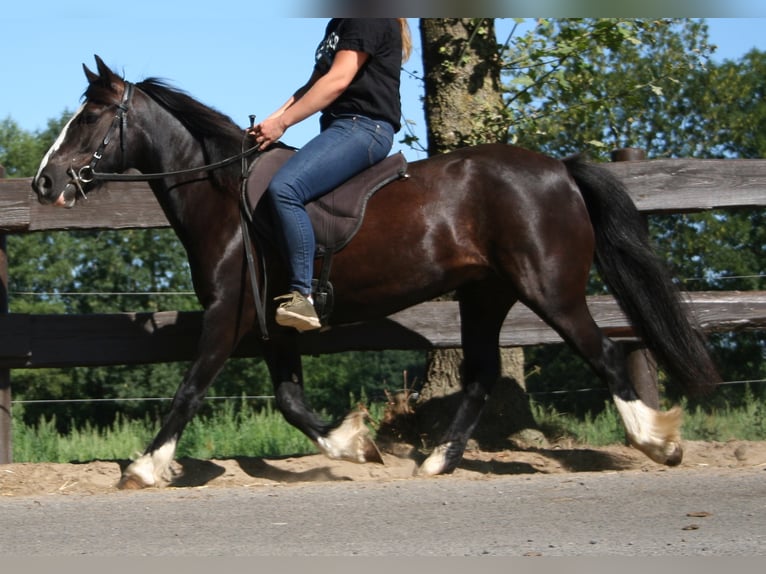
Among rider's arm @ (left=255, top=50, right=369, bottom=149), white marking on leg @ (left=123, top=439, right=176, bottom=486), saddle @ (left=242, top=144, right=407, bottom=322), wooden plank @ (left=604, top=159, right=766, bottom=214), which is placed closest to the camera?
white marking on leg @ (left=123, top=439, right=176, bottom=486)

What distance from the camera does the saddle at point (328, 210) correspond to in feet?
20.7

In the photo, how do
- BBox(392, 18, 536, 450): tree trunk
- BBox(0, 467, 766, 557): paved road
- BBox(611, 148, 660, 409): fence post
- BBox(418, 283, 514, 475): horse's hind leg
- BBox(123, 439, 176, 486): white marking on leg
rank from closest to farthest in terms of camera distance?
BBox(0, 467, 766, 557): paved road < BBox(123, 439, 176, 486): white marking on leg < BBox(418, 283, 514, 475): horse's hind leg < BBox(611, 148, 660, 409): fence post < BBox(392, 18, 536, 450): tree trunk

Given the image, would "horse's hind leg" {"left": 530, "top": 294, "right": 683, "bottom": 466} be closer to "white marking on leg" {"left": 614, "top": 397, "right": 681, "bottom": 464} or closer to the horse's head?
"white marking on leg" {"left": 614, "top": 397, "right": 681, "bottom": 464}

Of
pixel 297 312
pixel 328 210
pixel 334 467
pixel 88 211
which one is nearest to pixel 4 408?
pixel 88 211

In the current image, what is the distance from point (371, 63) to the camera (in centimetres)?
634

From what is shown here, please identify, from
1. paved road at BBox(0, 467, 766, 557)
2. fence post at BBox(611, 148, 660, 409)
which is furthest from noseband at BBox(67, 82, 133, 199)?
fence post at BBox(611, 148, 660, 409)

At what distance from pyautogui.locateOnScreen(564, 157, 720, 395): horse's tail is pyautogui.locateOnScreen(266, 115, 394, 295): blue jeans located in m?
1.32

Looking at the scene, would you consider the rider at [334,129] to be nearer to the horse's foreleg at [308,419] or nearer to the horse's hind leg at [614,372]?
the horse's foreleg at [308,419]

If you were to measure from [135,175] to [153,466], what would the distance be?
172cm

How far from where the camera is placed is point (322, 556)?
4.25 metres

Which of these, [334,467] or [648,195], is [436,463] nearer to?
[334,467]

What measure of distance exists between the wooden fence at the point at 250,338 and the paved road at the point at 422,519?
1.48 meters

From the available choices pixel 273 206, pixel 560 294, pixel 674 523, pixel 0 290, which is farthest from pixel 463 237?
pixel 0 290

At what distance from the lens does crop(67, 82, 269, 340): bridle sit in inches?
249
